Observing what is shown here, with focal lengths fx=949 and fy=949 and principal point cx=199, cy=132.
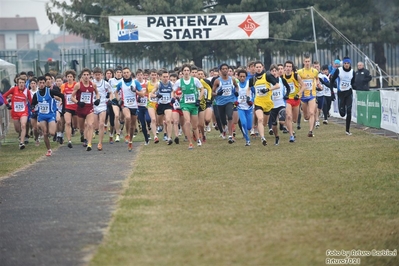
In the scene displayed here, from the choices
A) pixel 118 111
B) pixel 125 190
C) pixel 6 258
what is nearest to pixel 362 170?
pixel 125 190

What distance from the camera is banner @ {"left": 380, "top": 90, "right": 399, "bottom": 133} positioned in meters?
23.2

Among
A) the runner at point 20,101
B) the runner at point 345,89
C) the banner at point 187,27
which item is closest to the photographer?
the runner at point 345,89

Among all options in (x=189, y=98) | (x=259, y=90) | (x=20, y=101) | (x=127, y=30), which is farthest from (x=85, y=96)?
(x=127, y=30)

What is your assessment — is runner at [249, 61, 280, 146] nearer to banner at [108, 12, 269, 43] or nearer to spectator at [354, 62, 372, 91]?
spectator at [354, 62, 372, 91]

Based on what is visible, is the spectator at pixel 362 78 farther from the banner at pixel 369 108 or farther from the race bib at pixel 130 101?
the race bib at pixel 130 101

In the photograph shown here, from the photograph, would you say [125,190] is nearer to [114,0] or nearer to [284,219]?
[284,219]

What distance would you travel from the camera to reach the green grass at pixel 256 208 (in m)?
9.16

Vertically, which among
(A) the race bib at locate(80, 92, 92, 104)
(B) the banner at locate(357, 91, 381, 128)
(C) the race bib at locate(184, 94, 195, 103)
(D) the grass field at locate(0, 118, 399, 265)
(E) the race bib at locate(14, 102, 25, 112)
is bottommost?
(D) the grass field at locate(0, 118, 399, 265)

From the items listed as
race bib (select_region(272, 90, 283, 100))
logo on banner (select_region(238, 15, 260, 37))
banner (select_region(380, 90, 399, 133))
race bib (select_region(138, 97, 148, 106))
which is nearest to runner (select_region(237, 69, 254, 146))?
race bib (select_region(272, 90, 283, 100))

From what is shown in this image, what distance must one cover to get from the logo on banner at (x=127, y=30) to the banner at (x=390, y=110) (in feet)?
51.7

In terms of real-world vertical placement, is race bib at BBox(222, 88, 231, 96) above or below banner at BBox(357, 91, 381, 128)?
above

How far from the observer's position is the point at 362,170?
53.1ft

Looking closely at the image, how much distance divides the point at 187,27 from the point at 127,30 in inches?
96.9

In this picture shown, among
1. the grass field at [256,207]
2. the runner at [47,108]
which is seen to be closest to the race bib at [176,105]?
the grass field at [256,207]
